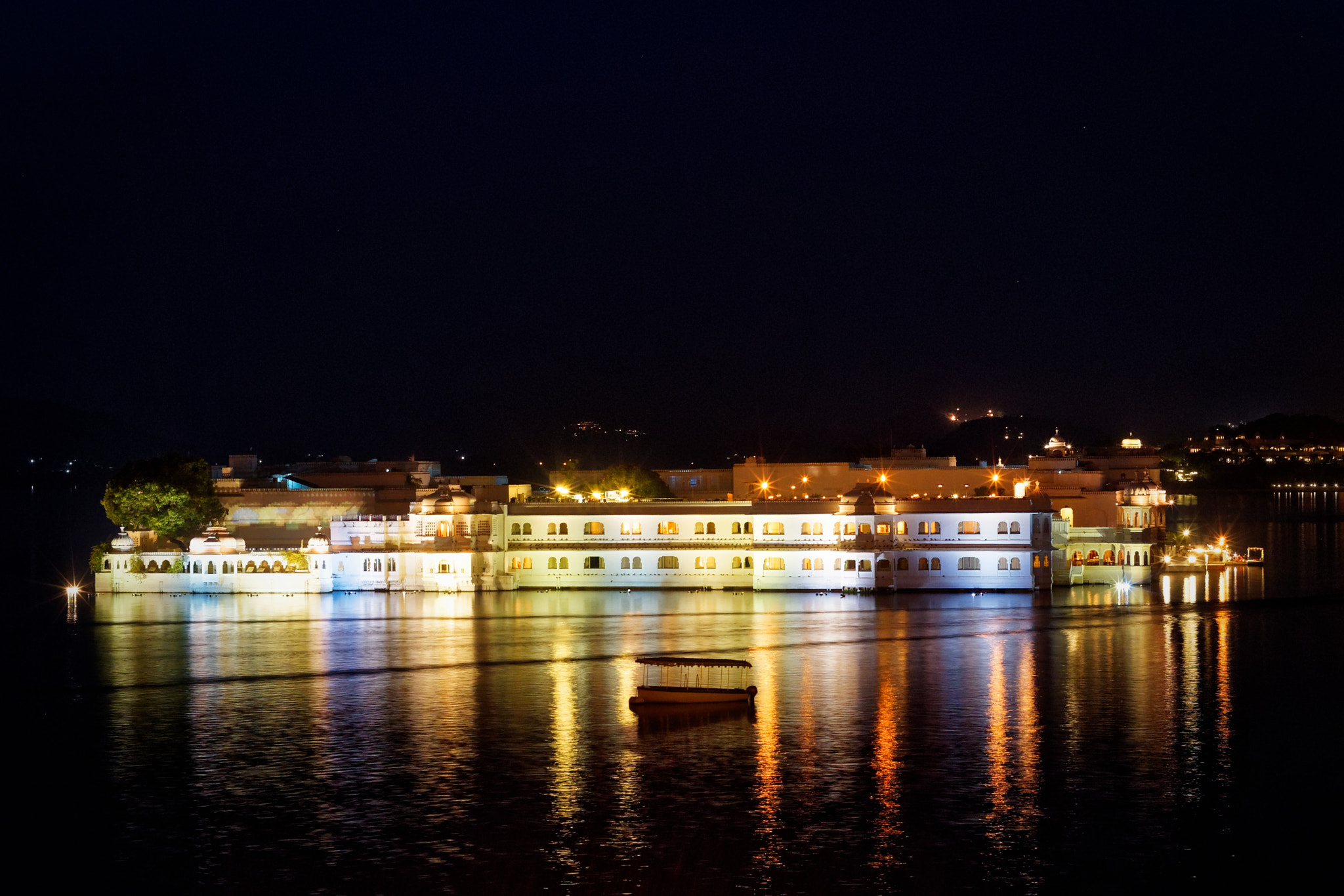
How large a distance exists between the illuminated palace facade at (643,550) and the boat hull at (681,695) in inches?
913

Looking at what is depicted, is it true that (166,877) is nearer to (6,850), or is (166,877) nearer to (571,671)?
(6,850)

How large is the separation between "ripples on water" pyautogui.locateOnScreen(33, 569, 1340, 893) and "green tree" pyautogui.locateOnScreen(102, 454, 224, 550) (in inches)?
567

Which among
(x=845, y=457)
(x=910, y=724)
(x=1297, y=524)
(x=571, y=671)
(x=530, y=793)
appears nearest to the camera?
(x=530, y=793)

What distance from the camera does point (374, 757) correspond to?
95.9ft

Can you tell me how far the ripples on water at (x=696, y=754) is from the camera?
2284 centimetres

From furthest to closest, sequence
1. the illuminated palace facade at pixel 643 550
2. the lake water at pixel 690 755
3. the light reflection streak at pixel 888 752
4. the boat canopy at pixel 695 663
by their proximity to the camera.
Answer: the illuminated palace facade at pixel 643 550 < the boat canopy at pixel 695 663 < the light reflection streak at pixel 888 752 < the lake water at pixel 690 755

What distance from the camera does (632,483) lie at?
78625 mm

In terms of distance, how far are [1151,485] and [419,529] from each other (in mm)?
31361

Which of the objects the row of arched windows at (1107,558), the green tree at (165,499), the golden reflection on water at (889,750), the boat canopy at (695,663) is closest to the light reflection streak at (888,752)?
the golden reflection on water at (889,750)

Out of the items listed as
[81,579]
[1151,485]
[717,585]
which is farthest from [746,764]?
[81,579]

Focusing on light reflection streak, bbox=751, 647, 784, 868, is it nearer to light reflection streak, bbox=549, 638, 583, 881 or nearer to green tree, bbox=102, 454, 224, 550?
light reflection streak, bbox=549, 638, 583, 881

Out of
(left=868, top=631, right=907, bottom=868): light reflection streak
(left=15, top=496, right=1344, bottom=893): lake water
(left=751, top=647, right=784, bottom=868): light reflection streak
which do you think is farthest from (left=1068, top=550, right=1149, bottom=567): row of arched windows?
(left=751, top=647, right=784, bottom=868): light reflection streak

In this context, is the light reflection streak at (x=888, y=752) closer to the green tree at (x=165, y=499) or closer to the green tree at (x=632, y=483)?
the green tree at (x=165, y=499)

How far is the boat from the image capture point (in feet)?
112
